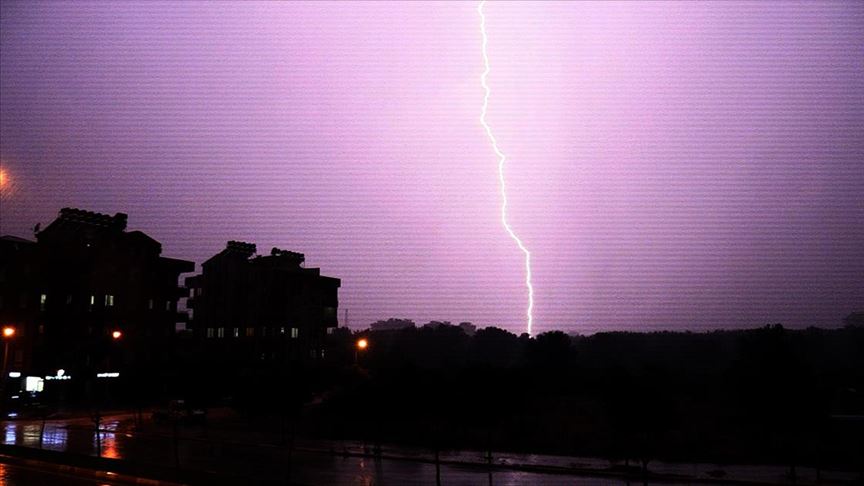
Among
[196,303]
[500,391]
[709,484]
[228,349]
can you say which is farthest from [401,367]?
[196,303]

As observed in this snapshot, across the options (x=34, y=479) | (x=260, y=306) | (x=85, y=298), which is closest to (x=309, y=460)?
(x=34, y=479)

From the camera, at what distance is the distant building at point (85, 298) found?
72.2 m

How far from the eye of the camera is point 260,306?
3669 inches

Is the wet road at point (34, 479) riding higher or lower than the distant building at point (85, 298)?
Answer: lower

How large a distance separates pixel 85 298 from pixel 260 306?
863 inches

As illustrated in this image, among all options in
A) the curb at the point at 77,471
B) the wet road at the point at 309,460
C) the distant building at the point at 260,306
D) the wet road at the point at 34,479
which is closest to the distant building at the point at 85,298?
the distant building at the point at 260,306

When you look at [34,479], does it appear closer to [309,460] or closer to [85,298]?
[309,460]

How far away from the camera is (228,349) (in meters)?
93.2

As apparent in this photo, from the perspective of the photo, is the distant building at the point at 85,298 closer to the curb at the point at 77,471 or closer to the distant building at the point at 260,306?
the distant building at the point at 260,306

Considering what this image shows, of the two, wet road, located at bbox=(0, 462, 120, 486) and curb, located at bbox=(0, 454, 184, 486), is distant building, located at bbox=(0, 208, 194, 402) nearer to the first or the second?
curb, located at bbox=(0, 454, 184, 486)

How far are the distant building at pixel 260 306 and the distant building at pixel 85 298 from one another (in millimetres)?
6267

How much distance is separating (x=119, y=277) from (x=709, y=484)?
75281 mm

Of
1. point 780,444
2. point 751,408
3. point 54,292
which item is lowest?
point 780,444

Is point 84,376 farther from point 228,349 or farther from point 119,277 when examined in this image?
point 228,349
